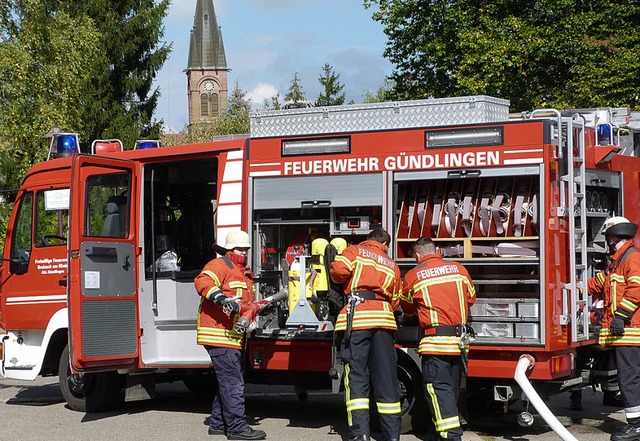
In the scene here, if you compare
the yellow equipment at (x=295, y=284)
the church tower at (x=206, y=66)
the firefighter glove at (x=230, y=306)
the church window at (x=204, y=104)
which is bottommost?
the firefighter glove at (x=230, y=306)

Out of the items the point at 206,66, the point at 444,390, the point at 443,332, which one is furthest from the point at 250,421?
the point at 206,66

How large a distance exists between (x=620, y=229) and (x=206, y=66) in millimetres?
108093

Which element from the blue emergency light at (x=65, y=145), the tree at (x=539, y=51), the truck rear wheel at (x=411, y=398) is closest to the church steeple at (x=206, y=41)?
the tree at (x=539, y=51)

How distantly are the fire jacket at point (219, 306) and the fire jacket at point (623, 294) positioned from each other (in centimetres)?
305

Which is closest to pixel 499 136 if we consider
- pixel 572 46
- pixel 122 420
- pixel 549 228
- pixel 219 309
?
pixel 549 228

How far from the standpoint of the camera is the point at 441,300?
282 inches

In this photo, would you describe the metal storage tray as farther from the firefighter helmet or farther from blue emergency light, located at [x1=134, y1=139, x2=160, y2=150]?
blue emergency light, located at [x1=134, y1=139, x2=160, y2=150]

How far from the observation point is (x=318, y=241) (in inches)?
340

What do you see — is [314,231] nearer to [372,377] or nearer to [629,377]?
[372,377]

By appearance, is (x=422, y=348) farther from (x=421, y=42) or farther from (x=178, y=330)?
(x=421, y=42)

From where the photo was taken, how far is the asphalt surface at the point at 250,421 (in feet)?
27.2

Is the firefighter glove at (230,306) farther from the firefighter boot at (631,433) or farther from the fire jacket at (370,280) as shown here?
the firefighter boot at (631,433)

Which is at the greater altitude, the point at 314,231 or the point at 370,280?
the point at 314,231

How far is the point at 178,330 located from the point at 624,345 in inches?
165
